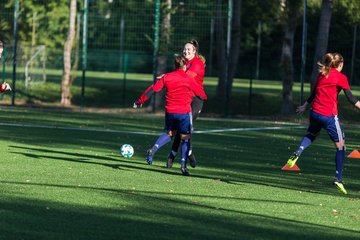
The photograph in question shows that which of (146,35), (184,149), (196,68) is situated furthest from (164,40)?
(184,149)

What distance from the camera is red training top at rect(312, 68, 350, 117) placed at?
1569 centimetres

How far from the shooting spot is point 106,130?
26.0m

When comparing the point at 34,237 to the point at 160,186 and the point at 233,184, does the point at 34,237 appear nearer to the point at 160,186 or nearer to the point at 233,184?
the point at 160,186

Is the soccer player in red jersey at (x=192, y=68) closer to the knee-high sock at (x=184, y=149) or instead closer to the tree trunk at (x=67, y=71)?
the knee-high sock at (x=184, y=149)

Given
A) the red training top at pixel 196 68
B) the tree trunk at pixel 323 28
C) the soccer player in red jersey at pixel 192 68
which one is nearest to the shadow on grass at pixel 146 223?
the soccer player in red jersey at pixel 192 68

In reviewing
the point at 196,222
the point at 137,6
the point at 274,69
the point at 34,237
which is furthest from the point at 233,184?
the point at 274,69

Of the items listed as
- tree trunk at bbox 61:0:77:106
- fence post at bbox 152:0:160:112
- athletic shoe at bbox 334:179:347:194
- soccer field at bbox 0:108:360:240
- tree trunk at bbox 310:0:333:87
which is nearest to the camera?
soccer field at bbox 0:108:360:240

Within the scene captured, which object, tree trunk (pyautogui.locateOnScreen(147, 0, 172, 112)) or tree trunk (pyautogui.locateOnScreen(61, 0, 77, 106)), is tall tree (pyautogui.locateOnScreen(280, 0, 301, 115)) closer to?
tree trunk (pyautogui.locateOnScreen(147, 0, 172, 112))

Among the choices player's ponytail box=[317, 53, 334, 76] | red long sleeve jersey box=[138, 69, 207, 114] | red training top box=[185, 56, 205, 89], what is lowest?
red long sleeve jersey box=[138, 69, 207, 114]

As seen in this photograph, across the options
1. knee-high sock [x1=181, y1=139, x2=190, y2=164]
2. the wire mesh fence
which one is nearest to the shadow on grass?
knee-high sock [x1=181, y1=139, x2=190, y2=164]

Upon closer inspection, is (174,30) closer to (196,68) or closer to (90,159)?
(90,159)

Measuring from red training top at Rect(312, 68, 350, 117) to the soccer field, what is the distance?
44.3 inches

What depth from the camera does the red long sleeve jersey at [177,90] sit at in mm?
16547

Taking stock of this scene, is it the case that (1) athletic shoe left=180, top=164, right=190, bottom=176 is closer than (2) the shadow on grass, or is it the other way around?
(2) the shadow on grass
